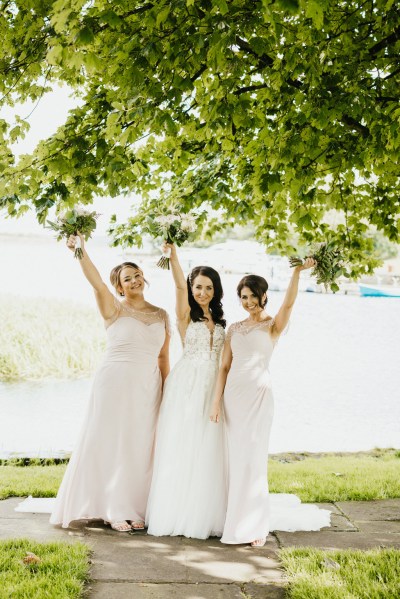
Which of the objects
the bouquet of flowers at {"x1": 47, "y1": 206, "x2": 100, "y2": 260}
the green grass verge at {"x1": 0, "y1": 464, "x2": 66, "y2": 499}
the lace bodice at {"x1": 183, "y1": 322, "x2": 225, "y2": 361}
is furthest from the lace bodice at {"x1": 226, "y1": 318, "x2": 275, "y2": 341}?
the green grass verge at {"x1": 0, "y1": 464, "x2": 66, "y2": 499}

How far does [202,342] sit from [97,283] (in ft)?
3.24

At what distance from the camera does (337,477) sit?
716 cm

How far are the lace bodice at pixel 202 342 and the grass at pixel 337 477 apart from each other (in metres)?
1.93

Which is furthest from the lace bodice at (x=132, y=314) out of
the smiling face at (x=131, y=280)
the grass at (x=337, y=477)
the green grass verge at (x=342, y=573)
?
the grass at (x=337, y=477)

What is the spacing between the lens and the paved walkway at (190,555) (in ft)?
12.4

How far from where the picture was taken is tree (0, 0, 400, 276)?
4262mm

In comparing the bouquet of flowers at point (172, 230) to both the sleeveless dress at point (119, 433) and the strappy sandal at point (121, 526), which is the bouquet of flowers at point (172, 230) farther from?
the strappy sandal at point (121, 526)

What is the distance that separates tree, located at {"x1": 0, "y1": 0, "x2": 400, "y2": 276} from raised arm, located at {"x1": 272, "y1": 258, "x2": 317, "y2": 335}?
0.59 meters

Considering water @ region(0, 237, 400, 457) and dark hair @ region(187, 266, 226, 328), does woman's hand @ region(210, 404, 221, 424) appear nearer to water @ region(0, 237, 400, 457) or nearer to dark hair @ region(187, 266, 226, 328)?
dark hair @ region(187, 266, 226, 328)

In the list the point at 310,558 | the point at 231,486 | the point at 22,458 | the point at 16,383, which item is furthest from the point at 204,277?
the point at 16,383

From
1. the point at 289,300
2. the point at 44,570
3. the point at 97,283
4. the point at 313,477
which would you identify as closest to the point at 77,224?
the point at 97,283

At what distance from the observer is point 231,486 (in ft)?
16.0

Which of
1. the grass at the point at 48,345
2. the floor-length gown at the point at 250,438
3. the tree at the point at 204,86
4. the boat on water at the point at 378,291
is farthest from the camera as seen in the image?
the boat on water at the point at 378,291

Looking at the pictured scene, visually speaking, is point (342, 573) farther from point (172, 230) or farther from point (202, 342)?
point (172, 230)
